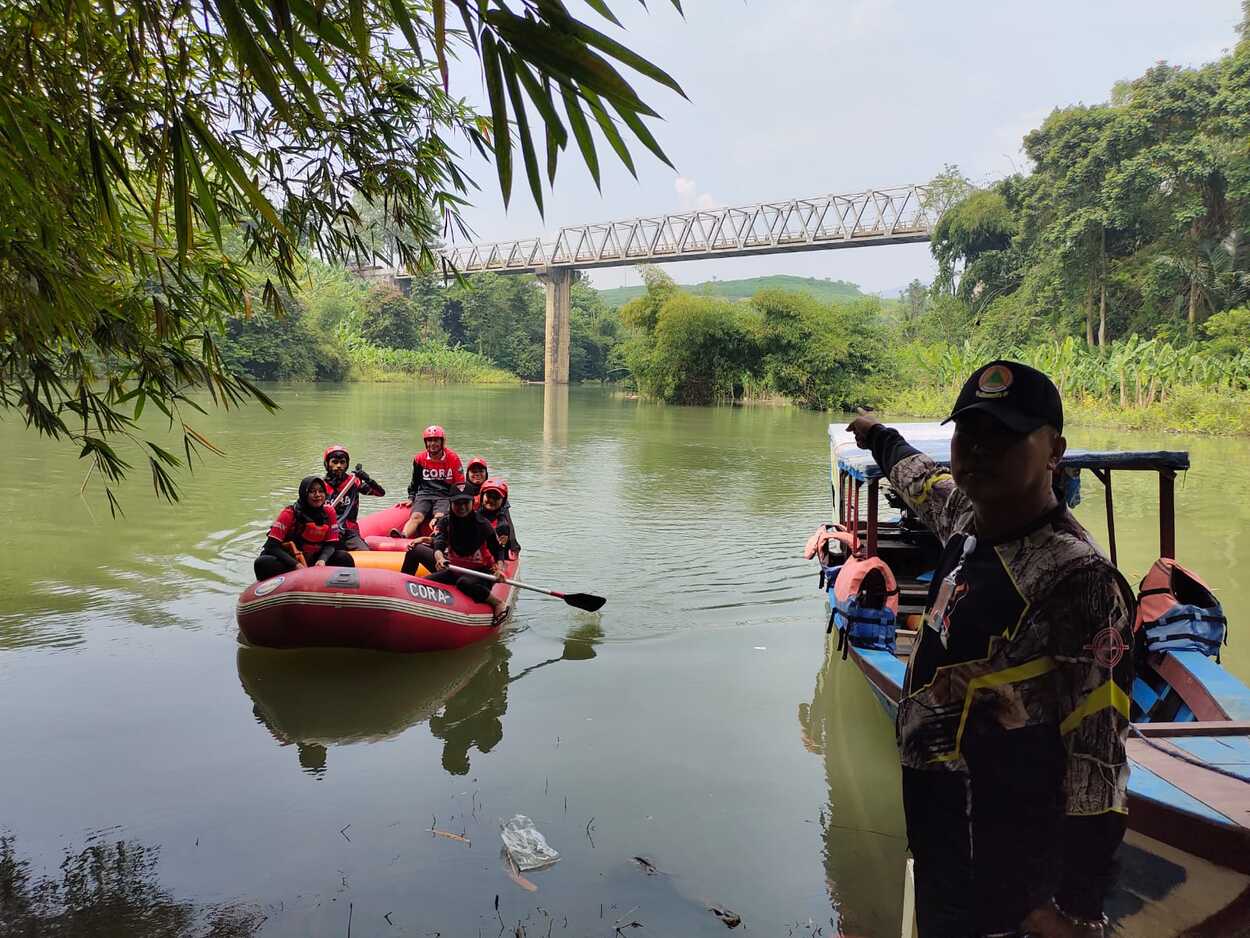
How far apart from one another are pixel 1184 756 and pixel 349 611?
4570 mm

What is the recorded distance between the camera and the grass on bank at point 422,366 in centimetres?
5134

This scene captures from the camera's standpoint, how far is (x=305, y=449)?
691 inches

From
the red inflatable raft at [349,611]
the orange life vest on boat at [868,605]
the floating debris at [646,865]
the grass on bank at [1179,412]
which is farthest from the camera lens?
the grass on bank at [1179,412]

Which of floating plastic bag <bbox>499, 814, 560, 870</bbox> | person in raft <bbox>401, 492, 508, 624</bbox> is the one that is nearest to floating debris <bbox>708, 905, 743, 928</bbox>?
floating plastic bag <bbox>499, 814, 560, 870</bbox>

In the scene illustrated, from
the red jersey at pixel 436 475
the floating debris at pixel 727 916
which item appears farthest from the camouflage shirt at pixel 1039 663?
the red jersey at pixel 436 475

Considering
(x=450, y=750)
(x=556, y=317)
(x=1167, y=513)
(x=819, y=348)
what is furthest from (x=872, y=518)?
(x=556, y=317)

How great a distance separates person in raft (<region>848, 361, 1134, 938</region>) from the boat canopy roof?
198 centimetres

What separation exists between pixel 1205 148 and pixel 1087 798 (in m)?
29.9

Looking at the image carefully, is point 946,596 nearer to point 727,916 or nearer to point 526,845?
point 727,916

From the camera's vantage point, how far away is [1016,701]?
1560mm

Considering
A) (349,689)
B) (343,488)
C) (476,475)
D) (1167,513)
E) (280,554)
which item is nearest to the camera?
(1167,513)

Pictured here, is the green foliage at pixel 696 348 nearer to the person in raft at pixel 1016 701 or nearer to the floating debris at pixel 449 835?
the floating debris at pixel 449 835

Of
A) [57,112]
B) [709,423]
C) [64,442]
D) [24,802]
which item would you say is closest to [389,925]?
[24,802]

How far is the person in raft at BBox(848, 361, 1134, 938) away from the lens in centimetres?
151
